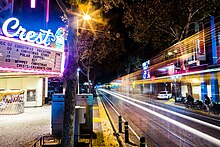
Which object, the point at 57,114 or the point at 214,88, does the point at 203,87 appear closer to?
the point at 214,88

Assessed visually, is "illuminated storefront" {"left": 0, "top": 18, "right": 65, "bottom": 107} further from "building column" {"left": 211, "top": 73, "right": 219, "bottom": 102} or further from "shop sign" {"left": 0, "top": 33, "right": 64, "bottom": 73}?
"building column" {"left": 211, "top": 73, "right": 219, "bottom": 102}

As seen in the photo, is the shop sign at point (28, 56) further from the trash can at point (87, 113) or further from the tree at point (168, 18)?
the tree at point (168, 18)

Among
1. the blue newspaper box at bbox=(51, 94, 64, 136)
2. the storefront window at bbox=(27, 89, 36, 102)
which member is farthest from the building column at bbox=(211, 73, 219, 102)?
the storefront window at bbox=(27, 89, 36, 102)

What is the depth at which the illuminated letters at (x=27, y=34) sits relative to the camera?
23.1 ft

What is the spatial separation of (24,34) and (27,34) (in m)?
0.13

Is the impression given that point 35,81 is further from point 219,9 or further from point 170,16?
point 219,9

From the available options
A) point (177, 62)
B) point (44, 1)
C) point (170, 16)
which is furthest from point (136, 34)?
point (177, 62)

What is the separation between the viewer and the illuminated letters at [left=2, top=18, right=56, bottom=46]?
7.05 m

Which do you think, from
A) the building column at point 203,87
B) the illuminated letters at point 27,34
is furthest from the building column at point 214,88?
the illuminated letters at point 27,34

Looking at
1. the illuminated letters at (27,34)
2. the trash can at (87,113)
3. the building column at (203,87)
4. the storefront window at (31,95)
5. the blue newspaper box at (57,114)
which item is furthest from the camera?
the building column at (203,87)

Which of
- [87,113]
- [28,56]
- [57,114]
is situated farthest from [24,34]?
[87,113]

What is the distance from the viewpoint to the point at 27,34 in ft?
26.5

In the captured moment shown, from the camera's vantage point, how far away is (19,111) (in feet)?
59.1

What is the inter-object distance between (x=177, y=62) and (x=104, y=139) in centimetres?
3270
